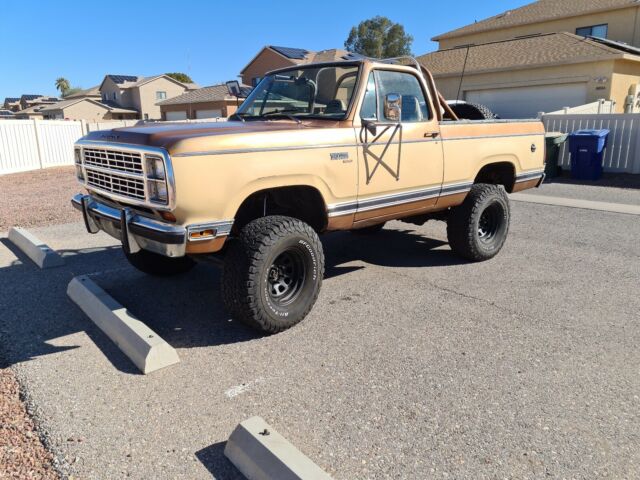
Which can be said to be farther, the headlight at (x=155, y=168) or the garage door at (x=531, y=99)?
A: the garage door at (x=531, y=99)

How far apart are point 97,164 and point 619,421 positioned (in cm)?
423

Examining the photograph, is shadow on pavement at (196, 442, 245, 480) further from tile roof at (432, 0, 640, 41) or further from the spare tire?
tile roof at (432, 0, 640, 41)

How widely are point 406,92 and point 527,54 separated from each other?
17730mm

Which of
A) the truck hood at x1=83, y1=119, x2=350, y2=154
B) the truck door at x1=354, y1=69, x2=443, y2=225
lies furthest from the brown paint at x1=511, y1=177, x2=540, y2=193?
the truck hood at x1=83, y1=119, x2=350, y2=154

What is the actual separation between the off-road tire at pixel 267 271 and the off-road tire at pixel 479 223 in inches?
88.1

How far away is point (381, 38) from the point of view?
65125 millimetres

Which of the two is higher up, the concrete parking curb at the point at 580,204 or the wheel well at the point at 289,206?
the wheel well at the point at 289,206

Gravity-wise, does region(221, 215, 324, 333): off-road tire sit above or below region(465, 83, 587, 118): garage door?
below

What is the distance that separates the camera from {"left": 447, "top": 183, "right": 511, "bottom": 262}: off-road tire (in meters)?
5.84

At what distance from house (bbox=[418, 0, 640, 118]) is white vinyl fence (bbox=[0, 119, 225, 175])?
13.9 meters

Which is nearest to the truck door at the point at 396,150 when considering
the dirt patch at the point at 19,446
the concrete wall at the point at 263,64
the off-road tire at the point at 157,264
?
the off-road tire at the point at 157,264

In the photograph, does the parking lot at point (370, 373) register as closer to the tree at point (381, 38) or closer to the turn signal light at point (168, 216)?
the turn signal light at point (168, 216)

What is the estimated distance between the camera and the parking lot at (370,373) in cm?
275

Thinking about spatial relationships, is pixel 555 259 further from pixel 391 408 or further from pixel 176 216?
pixel 176 216
